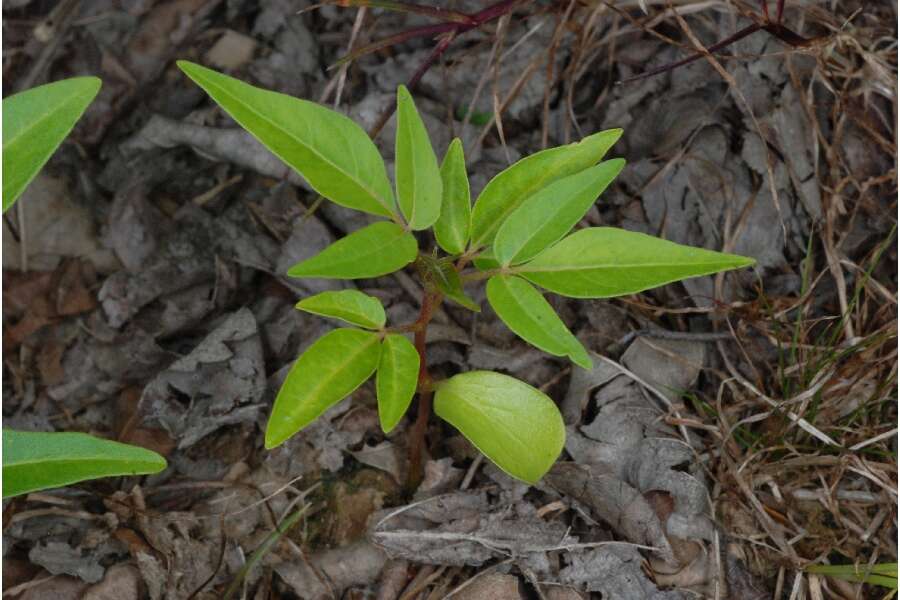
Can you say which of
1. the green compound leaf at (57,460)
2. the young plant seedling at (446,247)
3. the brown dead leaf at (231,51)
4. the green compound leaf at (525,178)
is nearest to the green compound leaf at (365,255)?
the young plant seedling at (446,247)

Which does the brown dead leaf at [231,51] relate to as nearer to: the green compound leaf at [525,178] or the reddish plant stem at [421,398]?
the reddish plant stem at [421,398]

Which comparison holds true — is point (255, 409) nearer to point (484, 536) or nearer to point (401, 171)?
point (484, 536)

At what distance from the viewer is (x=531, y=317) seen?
40.6 inches

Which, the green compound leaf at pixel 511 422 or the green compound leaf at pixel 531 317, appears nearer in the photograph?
the green compound leaf at pixel 531 317

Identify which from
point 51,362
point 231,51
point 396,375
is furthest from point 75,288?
point 396,375

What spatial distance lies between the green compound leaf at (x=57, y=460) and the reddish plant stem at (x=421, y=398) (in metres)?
0.36

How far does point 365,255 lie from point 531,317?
202 mm

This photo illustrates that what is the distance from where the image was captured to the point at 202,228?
67.6 inches

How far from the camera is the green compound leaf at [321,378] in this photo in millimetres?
1016

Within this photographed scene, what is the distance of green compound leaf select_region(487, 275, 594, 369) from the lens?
100cm

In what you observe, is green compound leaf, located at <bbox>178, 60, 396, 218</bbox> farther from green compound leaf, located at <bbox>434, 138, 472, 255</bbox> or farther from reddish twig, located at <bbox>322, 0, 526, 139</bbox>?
reddish twig, located at <bbox>322, 0, 526, 139</bbox>

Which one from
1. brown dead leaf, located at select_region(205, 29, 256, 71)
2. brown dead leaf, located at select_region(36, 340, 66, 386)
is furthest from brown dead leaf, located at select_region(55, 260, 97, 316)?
brown dead leaf, located at select_region(205, 29, 256, 71)

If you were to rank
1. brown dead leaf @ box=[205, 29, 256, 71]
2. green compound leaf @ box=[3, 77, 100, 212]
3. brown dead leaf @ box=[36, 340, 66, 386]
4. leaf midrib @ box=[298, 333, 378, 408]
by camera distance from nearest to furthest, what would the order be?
green compound leaf @ box=[3, 77, 100, 212] → leaf midrib @ box=[298, 333, 378, 408] → brown dead leaf @ box=[36, 340, 66, 386] → brown dead leaf @ box=[205, 29, 256, 71]

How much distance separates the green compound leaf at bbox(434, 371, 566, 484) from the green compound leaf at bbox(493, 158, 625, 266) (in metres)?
0.20
